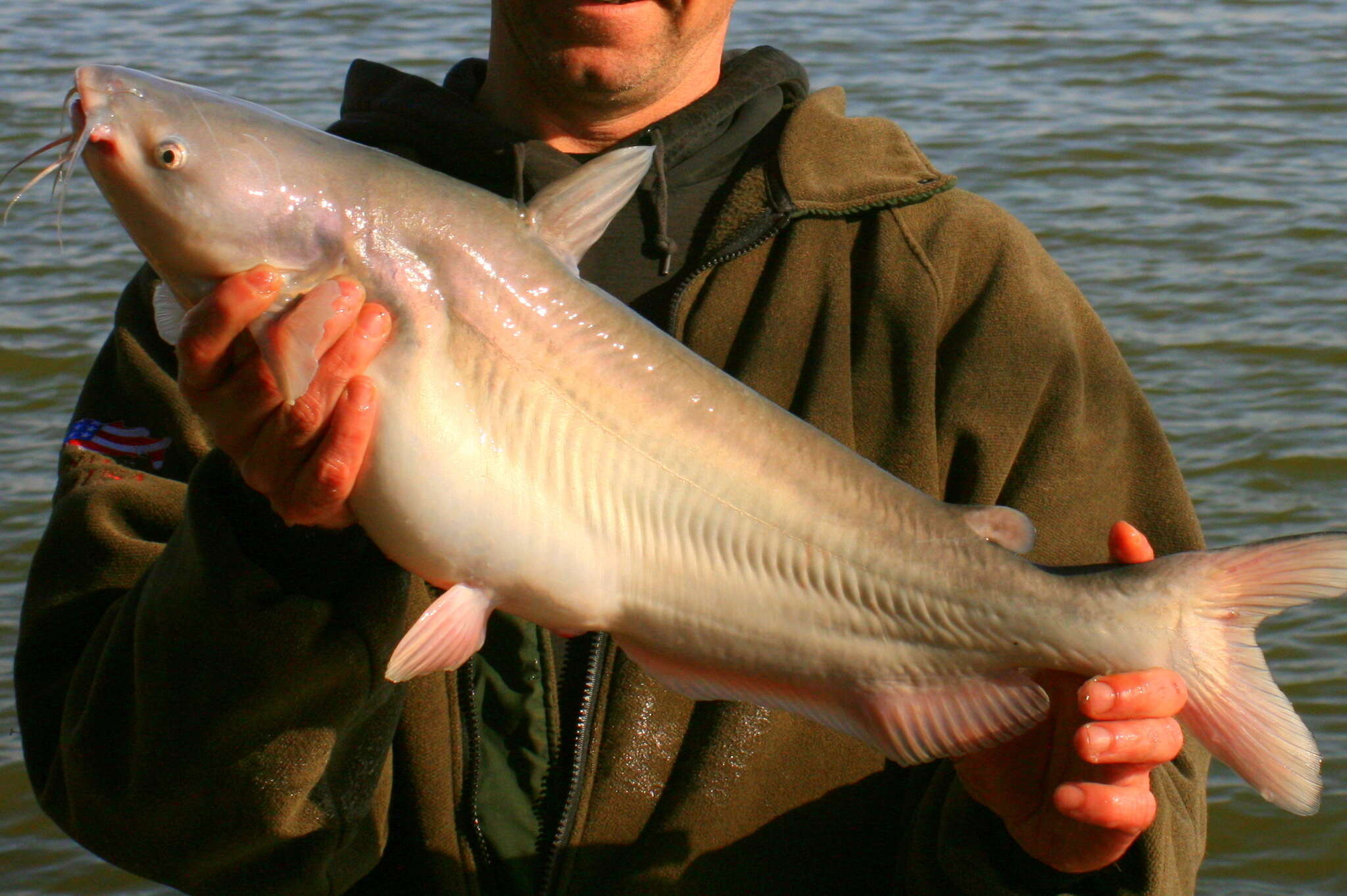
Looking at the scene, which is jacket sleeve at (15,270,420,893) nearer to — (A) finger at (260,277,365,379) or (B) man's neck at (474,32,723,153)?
(A) finger at (260,277,365,379)

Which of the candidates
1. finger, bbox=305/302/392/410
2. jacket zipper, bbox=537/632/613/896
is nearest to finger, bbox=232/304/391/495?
finger, bbox=305/302/392/410

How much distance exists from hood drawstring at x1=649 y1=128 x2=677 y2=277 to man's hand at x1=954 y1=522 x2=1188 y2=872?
2.94ft

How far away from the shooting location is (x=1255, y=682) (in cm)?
206

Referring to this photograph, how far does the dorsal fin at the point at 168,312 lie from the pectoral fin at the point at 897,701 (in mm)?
738

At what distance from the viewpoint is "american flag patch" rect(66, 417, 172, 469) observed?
2709 mm

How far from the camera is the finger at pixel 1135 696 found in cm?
204

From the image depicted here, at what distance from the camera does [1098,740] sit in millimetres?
2051

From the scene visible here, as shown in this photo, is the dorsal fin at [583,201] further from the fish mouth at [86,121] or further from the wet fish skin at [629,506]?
the fish mouth at [86,121]

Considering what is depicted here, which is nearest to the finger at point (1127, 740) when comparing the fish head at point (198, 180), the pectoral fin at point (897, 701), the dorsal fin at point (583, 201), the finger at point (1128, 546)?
the pectoral fin at point (897, 701)

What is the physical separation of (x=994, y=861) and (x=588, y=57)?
149 cm

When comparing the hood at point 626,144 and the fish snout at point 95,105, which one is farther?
the hood at point 626,144

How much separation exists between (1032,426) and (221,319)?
4.54 feet

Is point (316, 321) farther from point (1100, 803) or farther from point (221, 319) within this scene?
point (1100, 803)

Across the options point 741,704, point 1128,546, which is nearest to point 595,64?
point 741,704
